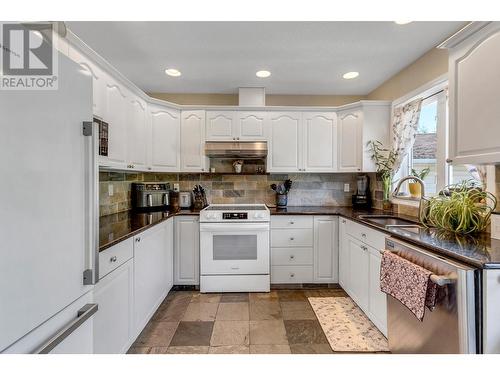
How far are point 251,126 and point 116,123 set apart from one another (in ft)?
5.17

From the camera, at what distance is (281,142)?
10.7 feet

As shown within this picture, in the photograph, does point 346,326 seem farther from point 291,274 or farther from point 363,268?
point 291,274

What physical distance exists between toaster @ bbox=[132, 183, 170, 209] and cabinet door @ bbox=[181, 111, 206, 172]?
38 cm

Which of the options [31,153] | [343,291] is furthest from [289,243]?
[31,153]

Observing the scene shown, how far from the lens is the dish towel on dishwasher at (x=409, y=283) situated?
4.13ft

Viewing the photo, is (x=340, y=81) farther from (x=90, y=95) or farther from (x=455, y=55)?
(x=90, y=95)

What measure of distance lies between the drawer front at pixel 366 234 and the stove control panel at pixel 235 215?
3.64 feet

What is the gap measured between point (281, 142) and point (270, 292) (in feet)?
5.97

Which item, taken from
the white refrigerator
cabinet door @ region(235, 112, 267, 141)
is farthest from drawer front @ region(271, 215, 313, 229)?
the white refrigerator

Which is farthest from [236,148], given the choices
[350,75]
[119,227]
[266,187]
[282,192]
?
[119,227]

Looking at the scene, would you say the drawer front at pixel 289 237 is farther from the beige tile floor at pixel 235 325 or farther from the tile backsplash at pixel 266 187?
→ the tile backsplash at pixel 266 187

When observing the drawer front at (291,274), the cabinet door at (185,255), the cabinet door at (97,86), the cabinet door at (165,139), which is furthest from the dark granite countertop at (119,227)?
the drawer front at (291,274)

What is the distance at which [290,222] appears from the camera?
2.94m
